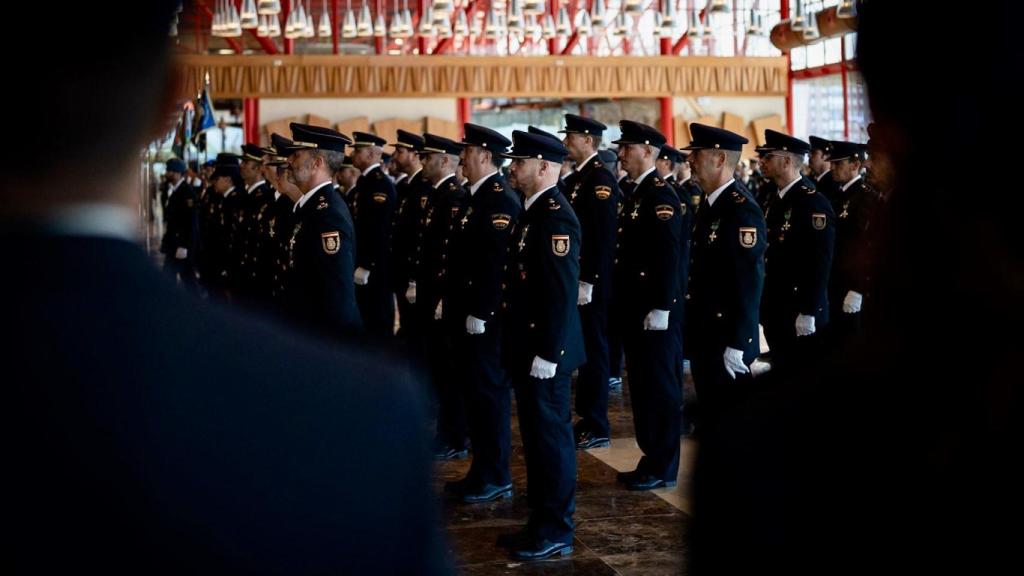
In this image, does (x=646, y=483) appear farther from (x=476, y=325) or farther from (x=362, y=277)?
(x=362, y=277)

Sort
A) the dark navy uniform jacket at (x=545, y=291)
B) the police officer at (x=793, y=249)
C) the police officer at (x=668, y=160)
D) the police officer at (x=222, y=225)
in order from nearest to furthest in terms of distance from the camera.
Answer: the dark navy uniform jacket at (x=545, y=291) → the police officer at (x=793, y=249) → the police officer at (x=668, y=160) → the police officer at (x=222, y=225)

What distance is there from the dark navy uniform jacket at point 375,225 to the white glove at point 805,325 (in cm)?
289

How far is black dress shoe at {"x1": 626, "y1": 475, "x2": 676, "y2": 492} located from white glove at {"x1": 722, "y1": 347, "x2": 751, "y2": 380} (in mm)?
730

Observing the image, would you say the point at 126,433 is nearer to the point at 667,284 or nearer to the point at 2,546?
the point at 2,546

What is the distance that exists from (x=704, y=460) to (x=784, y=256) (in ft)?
18.7

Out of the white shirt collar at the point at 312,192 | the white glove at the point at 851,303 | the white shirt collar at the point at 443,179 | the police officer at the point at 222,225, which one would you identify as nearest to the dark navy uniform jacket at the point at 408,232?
the white shirt collar at the point at 443,179

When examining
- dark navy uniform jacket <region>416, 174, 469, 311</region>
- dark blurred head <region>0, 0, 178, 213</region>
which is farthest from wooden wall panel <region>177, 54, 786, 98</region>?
dark blurred head <region>0, 0, 178, 213</region>

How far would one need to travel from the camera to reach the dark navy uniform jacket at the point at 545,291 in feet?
14.7

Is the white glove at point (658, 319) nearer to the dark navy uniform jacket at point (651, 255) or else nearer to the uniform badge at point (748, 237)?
the dark navy uniform jacket at point (651, 255)

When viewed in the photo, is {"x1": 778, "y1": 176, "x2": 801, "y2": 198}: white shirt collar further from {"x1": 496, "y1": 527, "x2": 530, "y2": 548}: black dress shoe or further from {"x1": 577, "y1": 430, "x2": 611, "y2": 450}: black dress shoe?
{"x1": 496, "y1": 527, "x2": 530, "y2": 548}: black dress shoe

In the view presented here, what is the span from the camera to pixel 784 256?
21.3 ft

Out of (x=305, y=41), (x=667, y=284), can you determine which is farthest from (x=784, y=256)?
(x=305, y=41)

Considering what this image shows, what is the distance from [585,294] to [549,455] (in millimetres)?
1945

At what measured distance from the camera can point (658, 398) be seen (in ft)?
18.6
